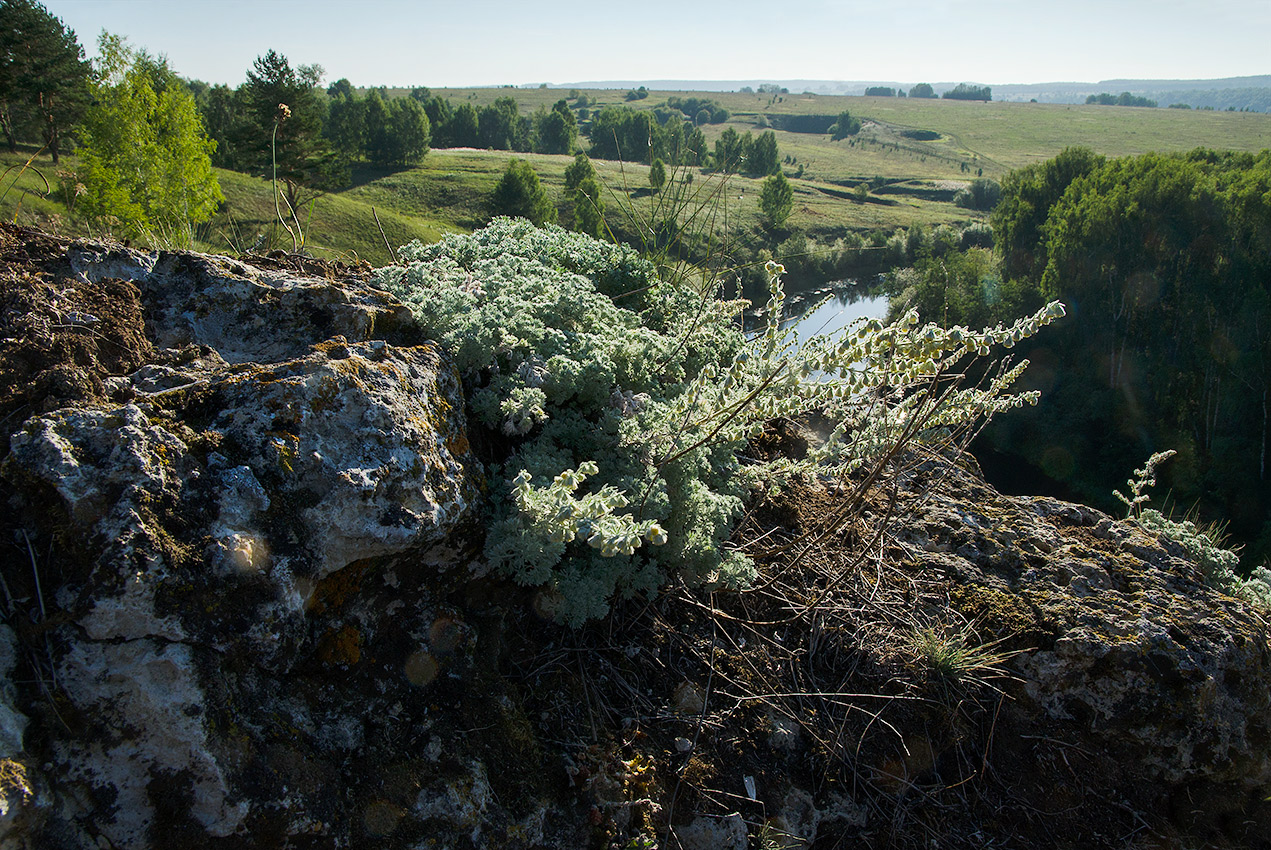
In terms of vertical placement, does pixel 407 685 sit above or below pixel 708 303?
below

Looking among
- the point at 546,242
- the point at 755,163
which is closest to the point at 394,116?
the point at 755,163

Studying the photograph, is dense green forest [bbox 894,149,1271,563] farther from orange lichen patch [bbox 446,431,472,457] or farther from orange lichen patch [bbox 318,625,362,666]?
orange lichen patch [bbox 318,625,362,666]

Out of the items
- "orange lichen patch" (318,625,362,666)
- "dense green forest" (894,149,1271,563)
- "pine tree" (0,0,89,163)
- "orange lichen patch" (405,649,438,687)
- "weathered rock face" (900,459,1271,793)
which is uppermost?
"pine tree" (0,0,89,163)

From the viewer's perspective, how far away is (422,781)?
89.7 inches

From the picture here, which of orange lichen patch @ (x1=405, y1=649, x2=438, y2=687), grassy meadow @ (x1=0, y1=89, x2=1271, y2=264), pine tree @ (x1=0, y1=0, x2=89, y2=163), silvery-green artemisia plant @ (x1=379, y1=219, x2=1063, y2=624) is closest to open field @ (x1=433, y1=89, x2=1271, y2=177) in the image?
grassy meadow @ (x1=0, y1=89, x2=1271, y2=264)

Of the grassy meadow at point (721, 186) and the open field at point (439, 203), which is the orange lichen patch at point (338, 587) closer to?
the grassy meadow at point (721, 186)

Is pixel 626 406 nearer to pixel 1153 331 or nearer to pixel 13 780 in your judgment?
pixel 13 780

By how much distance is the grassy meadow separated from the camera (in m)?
6.30

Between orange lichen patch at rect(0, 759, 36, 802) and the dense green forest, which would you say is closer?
orange lichen patch at rect(0, 759, 36, 802)

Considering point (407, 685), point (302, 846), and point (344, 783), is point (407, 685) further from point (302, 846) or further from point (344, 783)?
point (302, 846)

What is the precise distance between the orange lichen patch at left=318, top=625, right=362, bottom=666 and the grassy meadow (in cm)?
250

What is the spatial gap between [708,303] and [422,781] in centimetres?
298

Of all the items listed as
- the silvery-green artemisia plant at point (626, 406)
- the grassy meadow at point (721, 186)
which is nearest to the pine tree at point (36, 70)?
the grassy meadow at point (721, 186)

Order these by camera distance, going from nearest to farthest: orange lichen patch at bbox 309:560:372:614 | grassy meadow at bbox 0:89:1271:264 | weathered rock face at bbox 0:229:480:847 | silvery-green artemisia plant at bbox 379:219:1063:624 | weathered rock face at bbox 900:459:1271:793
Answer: weathered rock face at bbox 0:229:480:847 → orange lichen patch at bbox 309:560:372:614 → silvery-green artemisia plant at bbox 379:219:1063:624 → weathered rock face at bbox 900:459:1271:793 → grassy meadow at bbox 0:89:1271:264
